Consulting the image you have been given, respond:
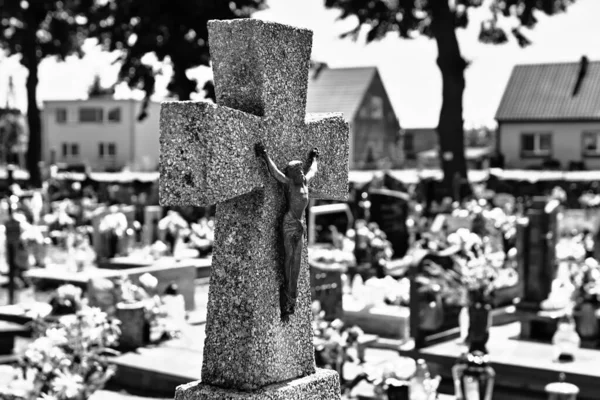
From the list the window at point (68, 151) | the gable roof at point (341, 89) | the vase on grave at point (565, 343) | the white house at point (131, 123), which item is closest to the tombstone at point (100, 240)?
the vase on grave at point (565, 343)

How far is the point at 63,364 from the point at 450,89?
22.3 meters

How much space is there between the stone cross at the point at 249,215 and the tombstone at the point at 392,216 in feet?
53.8

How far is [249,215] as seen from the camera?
14.9 feet

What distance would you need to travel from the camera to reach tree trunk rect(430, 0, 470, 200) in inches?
1127

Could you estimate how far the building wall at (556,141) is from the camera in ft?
172

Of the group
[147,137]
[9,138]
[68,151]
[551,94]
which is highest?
[551,94]

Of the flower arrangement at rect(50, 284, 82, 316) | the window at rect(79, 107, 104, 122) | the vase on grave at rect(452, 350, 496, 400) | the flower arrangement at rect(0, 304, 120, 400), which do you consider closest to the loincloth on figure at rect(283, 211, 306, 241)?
the flower arrangement at rect(0, 304, 120, 400)

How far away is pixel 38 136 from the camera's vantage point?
39.6 m

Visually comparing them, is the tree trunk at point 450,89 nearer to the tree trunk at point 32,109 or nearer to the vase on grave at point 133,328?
the tree trunk at point 32,109

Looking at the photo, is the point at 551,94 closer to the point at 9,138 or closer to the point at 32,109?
the point at 32,109

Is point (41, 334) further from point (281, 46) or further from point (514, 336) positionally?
point (514, 336)

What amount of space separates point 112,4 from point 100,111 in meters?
35.5

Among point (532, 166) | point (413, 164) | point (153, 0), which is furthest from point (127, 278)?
point (413, 164)

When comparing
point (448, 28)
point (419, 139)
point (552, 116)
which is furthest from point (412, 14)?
point (419, 139)
